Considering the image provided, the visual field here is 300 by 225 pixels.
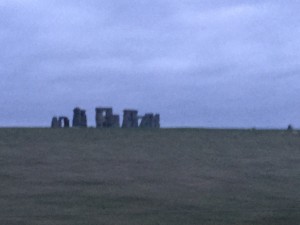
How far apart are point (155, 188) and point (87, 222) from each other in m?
4.67

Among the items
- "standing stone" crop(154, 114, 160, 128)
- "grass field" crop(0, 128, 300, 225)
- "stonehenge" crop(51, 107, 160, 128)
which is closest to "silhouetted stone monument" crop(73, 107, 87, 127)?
"stonehenge" crop(51, 107, 160, 128)

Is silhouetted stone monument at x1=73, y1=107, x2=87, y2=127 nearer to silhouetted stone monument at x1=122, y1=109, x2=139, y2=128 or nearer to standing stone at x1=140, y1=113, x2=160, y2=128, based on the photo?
silhouetted stone monument at x1=122, y1=109, x2=139, y2=128

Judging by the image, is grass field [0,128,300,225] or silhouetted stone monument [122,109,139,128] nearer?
grass field [0,128,300,225]

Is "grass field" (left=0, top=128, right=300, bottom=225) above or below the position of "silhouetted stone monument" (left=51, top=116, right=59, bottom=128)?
below

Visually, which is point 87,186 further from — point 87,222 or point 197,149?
point 197,149

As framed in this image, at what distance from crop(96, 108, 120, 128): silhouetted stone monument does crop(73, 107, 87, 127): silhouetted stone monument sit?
22.2 inches

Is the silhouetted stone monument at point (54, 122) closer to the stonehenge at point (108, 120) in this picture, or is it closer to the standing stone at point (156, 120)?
the stonehenge at point (108, 120)

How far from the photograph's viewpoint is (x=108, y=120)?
38.8 meters

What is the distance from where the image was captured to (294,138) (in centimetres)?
3397

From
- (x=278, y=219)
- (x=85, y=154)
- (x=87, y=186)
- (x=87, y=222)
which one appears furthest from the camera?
Result: (x=85, y=154)

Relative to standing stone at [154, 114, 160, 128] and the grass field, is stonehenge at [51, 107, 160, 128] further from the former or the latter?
the grass field

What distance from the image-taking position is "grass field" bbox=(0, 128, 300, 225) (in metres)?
17.8

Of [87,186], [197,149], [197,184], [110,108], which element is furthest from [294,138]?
[87,186]

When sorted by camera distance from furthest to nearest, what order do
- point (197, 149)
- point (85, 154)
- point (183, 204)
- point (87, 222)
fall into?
point (197, 149) < point (85, 154) < point (183, 204) < point (87, 222)
